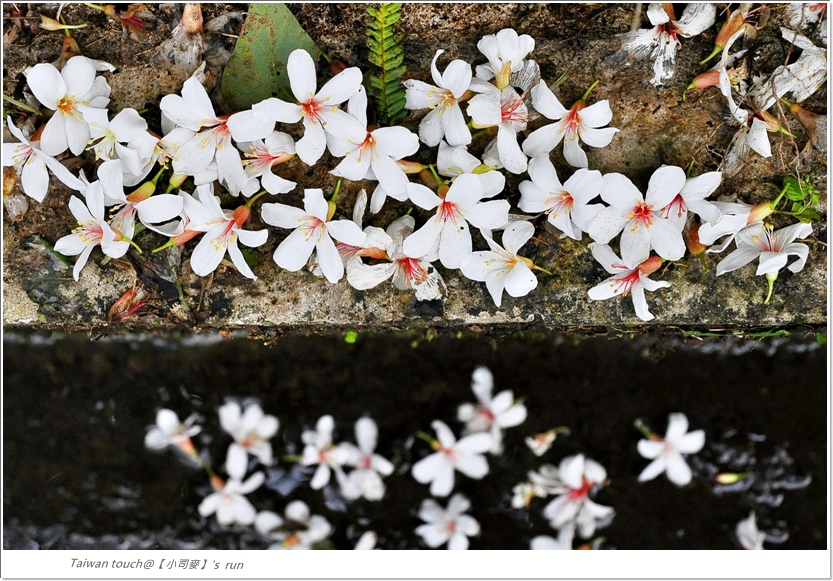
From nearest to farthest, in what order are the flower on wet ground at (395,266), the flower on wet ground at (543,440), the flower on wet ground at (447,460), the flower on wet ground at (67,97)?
the flower on wet ground at (67,97)
the flower on wet ground at (395,266)
the flower on wet ground at (447,460)
the flower on wet ground at (543,440)

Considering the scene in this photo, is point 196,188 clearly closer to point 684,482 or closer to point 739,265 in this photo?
→ point 739,265

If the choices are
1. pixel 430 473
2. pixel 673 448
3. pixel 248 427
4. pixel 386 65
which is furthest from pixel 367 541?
pixel 386 65

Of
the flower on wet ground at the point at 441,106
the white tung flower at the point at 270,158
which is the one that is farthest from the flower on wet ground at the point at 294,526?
the flower on wet ground at the point at 441,106

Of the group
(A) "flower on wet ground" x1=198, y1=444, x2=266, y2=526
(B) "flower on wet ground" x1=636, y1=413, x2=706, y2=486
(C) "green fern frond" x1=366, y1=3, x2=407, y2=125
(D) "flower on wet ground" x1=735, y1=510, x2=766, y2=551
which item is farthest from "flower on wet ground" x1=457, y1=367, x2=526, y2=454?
(C) "green fern frond" x1=366, y1=3, x2=407, y2=125

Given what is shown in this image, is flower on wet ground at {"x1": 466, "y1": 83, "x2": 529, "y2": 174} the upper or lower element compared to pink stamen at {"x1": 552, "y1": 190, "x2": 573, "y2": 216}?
upper

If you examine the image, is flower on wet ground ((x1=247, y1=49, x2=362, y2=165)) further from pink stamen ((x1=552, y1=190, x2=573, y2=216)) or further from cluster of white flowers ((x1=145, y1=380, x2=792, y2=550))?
cluster of white flowers ((x1=145, y1=380, x2=792, y2=550))

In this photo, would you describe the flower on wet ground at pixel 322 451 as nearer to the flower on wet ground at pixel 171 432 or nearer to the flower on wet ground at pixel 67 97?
the flower on wet ground at pixel 171 432
